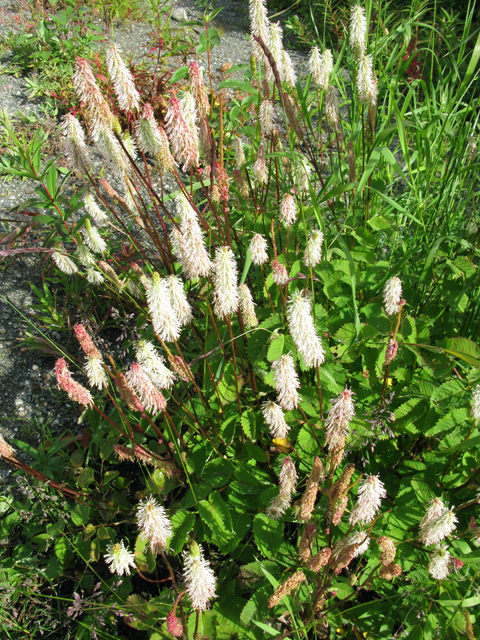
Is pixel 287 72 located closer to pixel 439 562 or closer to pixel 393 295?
pixel 393 295

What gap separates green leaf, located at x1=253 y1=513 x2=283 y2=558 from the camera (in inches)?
69.9

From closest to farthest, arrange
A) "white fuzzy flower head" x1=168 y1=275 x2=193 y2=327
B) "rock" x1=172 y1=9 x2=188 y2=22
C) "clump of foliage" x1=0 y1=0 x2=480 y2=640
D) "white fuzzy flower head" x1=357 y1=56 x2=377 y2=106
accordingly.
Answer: "clump of foliage" x1=0 y1=0 x2=480 y2=640
"white fuzzy flower head" x1=168 y1=275 x2=193 y2=327
"white fuzzy flower head" x1=357 y1=56 x2=377 y2=106
"rock" x1=172 y1=9 x2=188 y2=22

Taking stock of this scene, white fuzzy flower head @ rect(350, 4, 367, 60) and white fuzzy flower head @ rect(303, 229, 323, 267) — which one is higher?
white fuzzy flower head @ rect(350, 4, 367, 60)

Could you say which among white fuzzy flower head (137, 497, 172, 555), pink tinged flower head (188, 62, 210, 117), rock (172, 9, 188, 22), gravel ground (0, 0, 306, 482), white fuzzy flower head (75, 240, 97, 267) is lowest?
gravel ground (0, 0, 306, 482)

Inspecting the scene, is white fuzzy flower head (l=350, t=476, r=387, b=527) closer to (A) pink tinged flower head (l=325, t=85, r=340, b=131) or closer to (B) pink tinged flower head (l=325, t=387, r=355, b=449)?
(B) pink tinged flower head (l=325, t=387, r=355, b=449)

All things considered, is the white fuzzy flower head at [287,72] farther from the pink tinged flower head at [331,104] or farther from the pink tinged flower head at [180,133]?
the pink tinged flower head at [180,133]

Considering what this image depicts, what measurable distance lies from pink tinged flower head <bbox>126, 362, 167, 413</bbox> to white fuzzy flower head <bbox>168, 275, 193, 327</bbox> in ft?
0.91

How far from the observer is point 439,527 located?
4.63ft

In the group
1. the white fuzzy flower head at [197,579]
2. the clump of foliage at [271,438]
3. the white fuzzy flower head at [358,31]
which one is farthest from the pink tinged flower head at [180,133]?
the white fuzzy flower head at [197,579]

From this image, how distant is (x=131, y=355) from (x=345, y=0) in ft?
19.9

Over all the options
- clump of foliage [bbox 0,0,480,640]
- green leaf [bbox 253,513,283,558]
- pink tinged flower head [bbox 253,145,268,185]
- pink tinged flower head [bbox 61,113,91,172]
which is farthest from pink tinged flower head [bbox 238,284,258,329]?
pink tinged flower head [bbox 61,113,91,172]

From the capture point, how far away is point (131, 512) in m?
2.37

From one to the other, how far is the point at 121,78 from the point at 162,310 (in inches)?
38.6

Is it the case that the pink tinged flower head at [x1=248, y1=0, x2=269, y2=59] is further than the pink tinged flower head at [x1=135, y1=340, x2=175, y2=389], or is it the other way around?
the pink tinged flower head at [x1=248, y1=0, x2=269, y2=59]
